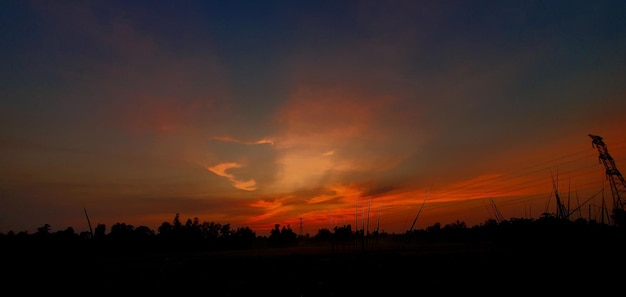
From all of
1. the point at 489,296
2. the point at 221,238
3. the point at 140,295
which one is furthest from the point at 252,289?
the point at 221,238

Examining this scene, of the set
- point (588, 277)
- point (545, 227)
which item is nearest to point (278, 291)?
point (588, 277)

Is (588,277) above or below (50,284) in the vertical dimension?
above

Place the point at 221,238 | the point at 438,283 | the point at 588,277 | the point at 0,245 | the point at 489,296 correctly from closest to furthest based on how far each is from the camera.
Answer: the point at 489,296
the point at 588,277
the point at 438,283
the point at 0,245
the point at 221,238

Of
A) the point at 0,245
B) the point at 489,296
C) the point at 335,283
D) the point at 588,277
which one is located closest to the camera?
the point at 489,296

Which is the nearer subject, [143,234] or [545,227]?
[545,227]

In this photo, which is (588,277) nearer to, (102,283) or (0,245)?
(102,283)

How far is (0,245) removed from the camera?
7562cm

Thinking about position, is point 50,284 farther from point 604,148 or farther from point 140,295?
point 604,148

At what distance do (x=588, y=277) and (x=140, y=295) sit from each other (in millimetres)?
13398

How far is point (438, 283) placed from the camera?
9781 millimetres

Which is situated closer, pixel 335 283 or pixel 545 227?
pixel 335 283

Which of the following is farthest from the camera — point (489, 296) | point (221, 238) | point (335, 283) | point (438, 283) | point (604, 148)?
point (221, 238)

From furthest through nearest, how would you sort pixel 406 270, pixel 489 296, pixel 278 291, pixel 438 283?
pixel 406 270
pixel 278 291
pixel 438 283
pixel 489 296

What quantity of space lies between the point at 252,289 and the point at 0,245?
95.6 m
